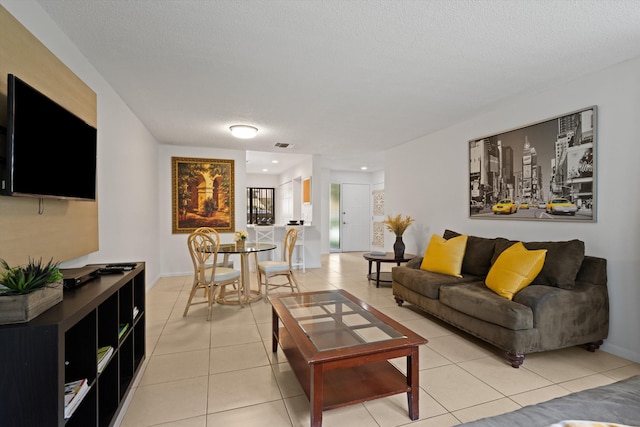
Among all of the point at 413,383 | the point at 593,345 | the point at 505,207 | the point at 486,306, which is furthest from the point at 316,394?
the point at 505,207

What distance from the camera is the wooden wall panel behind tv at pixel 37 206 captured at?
1438mm

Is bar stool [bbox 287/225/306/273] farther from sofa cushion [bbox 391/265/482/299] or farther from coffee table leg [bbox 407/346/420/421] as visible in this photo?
coffee table leg [bbox 407/346/420/421]

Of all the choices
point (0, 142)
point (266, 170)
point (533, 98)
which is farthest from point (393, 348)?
point (266, 170)

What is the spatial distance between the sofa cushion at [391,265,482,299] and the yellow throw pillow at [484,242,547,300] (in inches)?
19.7

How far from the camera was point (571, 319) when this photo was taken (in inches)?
95.6

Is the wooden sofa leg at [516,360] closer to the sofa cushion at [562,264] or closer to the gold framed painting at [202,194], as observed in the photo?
the sofa cushion at [562,264]

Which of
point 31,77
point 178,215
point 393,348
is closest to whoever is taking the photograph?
point 31,77

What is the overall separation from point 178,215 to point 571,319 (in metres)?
5.70

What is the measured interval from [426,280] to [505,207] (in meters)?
1.29

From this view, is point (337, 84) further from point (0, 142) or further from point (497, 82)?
point (0, 142)

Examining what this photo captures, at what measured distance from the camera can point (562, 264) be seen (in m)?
2.57

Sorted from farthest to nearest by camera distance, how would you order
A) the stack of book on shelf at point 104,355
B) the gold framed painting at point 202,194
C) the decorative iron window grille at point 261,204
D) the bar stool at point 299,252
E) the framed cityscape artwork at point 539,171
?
the decorative iron window grille at point 261,204 < the bar stool at point 299,252 < the gold framed painting at point 202,194 < the framed cityscape artwork at point 539,171 < the stack of book on shelf at point 104,355

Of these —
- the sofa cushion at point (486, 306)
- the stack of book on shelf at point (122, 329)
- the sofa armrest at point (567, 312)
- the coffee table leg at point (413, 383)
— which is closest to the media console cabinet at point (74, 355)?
the stack of book on shelf at point (122, 329)

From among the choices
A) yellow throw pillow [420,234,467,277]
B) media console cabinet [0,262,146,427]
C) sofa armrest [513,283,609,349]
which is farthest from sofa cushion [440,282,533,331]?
media console cabinet [0,262,146,427]
